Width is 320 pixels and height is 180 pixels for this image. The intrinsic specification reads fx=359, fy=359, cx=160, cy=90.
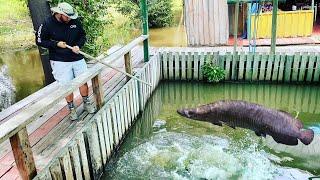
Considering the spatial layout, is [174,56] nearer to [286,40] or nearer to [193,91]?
[193,91]

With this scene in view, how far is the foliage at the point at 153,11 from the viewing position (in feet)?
59.4

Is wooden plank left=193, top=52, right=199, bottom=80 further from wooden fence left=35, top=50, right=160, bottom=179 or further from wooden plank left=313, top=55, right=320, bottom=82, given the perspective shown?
wooden plank left=313, top=55, right=320, bottom=82

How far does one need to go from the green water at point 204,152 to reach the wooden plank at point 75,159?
38.4 inches

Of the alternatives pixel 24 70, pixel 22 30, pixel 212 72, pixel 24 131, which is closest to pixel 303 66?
pixel 212 72

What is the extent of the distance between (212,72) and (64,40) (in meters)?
5.35

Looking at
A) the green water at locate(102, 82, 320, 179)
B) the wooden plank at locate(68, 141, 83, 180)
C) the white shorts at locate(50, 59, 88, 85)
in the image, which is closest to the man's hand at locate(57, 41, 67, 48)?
the white shorts at locate(50, 59, 88, 85)

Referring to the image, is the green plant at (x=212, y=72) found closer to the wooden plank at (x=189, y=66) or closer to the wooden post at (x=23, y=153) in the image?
the wooden plank at (x=189, y=66)

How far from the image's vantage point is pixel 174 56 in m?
9.72

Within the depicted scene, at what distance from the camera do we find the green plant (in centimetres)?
958

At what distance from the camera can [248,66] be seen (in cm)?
954

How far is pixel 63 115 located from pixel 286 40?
9070mm

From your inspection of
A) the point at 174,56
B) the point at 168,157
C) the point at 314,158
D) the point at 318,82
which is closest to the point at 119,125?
the point at 168,157

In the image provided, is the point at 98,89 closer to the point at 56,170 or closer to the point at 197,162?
the point at 56,170

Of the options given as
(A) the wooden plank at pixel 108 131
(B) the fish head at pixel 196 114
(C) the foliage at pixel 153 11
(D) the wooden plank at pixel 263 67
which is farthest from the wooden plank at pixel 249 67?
(C) the foliage at pixel 153 11
